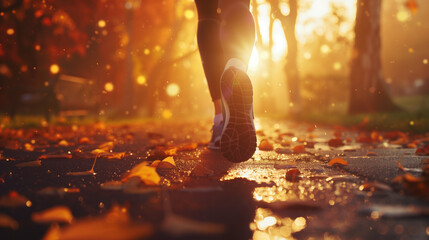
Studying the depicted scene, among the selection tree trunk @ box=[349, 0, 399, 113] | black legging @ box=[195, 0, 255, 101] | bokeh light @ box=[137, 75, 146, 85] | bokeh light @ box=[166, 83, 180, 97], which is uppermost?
black legging @ box=[195, 0, 255, 101]

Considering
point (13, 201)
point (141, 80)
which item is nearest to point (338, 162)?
point (13, 201)

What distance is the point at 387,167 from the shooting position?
7.19 feet

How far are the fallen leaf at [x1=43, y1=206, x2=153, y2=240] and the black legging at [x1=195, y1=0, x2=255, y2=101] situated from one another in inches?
58.4

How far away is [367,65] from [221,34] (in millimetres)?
7620

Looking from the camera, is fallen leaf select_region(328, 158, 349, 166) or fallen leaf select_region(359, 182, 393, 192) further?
fallen leaf select_region(328, 158, 349, 166)

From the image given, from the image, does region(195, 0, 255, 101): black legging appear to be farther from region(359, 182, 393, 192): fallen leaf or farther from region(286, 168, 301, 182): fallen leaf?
region(359, 182, 393, 192): fallen leaf

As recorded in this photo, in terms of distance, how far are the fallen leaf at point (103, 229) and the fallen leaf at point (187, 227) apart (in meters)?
0.05

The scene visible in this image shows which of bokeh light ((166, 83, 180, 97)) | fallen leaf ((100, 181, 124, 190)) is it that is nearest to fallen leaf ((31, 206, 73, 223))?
fallen leaf ((100, 181, 124, 190))

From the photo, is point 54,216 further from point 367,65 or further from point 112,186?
point 367,65

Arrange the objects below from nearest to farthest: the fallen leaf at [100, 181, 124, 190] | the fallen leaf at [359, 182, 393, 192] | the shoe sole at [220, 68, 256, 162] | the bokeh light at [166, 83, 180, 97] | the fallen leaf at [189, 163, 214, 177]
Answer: the fallen leaf at [359, 182, 393, 192] → the fallen leaf at [100, 181, 124, 190] → the fallen leaf at [189, 163, 214, 177] → the shoe sole at [220, 68, 256, 162] → the bokeh light at [166, 83, 180, 97]

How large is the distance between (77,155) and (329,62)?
164ft

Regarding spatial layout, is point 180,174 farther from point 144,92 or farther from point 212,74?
point 144,92

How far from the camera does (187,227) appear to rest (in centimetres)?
115

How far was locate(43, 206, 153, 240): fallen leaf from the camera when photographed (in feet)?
3.59
